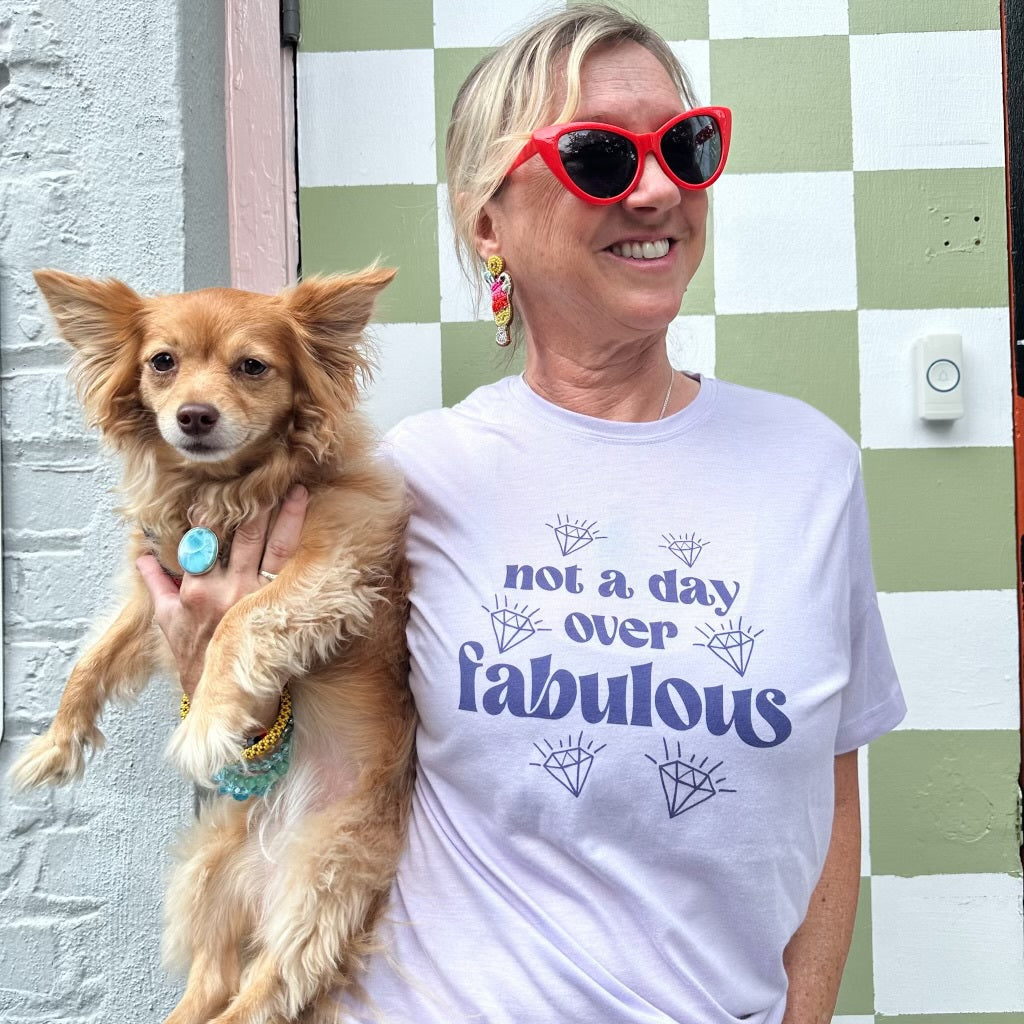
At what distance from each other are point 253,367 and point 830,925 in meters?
1.20

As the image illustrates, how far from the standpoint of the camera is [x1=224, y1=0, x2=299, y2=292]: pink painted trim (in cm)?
226

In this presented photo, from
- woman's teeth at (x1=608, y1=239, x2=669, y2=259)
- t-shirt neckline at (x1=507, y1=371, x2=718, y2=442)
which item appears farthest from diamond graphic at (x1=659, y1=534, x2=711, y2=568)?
woman's teeth at (x1=608, y1=239, x2=669, y2=259)

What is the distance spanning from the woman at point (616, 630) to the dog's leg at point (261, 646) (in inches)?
3.4

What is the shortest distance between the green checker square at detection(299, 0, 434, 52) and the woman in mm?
787

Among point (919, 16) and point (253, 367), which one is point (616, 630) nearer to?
point (253, 367)

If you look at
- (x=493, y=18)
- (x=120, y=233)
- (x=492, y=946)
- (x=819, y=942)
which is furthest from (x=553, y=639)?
(x=493, y=18)

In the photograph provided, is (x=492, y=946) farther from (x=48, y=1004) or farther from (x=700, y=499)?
(x=48, y=1004)

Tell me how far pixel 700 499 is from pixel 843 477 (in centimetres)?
21

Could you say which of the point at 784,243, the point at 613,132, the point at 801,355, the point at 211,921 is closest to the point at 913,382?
the point at 801,355

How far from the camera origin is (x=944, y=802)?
225cm

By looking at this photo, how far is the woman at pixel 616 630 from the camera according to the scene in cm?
127

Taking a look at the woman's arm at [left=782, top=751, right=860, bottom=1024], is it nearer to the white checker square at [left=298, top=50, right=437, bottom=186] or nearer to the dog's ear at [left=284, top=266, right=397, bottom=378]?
the dog's ear at [left=284, top=266, right=397, bottom=378]

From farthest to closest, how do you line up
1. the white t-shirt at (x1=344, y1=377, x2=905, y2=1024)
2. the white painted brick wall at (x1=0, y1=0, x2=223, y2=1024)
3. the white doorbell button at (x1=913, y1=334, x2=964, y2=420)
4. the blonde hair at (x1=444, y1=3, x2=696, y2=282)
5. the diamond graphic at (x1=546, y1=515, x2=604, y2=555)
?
1. the white doorbell button at (x1=913, y1=334, x2=964, y2=420)
2. the white painted brick wall at (x1=0, y1=0, x2=223, y2=1024)
3. the blonde hair at (x1=444, y1=3, x2=696, y2=282)
4. the diamond graphic at (x1=546, y1=515, x2=604, y2=555)
5. the white t-shirt at (x1=344, y1=377, x2=905, y2=1024)

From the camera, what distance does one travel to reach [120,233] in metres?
2.07
